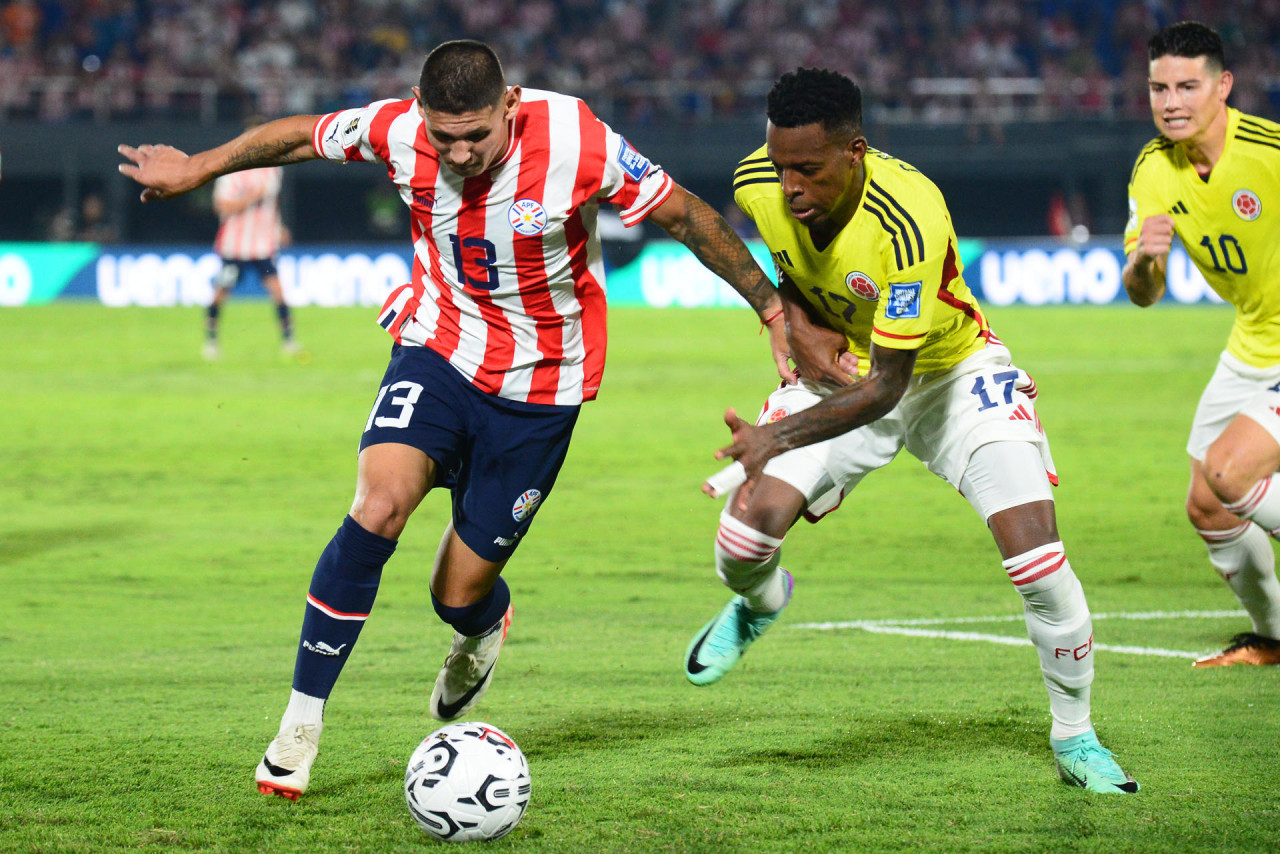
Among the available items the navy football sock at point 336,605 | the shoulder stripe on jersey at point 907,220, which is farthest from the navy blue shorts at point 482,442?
the shoulder stripe on jersey at point 907,220

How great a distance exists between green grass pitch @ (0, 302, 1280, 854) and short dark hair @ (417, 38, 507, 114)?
1943mm

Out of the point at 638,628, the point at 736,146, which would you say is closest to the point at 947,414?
the point at 638,628

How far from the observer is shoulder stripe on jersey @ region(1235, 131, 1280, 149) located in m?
5.42

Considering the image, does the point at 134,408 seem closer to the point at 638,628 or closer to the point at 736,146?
the point at 638,628

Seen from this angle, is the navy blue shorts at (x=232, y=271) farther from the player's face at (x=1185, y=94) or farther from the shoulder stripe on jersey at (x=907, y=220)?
the shoulder stripe on jersey at (x=907, y=220)

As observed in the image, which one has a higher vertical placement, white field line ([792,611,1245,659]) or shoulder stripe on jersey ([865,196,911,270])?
shoulder stripe on jersey ([865,196,911,270])

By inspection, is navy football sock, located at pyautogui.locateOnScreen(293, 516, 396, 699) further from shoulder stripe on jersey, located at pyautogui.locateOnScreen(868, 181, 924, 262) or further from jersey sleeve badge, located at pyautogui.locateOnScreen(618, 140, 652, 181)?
shoulder stripe on jersey, located at pyautogui.locateOnScreen(868, 181, 924, 262)

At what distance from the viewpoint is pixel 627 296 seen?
80.7 ft

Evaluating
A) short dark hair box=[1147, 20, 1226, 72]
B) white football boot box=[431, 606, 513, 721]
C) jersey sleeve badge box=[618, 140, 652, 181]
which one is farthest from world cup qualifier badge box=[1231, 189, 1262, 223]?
white football boot box=[431, 606, 513, 721]

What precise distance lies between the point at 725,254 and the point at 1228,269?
2165 millimetres

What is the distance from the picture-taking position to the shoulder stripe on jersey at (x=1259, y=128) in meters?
5.47

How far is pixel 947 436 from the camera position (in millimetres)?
4656

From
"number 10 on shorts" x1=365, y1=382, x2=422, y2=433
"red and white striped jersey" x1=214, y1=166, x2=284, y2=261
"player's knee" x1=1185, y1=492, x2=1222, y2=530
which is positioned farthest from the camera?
"red and white striped jersey" x1=214, y1=166, x2=284, y2=261

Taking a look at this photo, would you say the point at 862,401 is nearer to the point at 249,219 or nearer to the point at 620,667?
the point at 620,667
